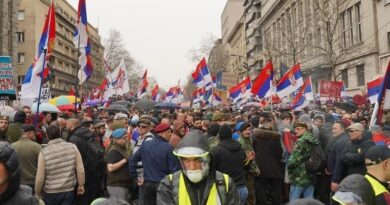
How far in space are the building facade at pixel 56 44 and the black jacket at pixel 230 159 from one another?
45.7 m

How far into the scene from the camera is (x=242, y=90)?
885 inches

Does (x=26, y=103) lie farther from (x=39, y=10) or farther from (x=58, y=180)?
(x=39, y=10)

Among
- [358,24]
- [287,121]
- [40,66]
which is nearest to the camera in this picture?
[40,66]

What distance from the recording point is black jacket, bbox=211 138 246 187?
645 cm

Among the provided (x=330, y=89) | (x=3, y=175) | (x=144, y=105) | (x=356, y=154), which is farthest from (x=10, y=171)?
(x=144, y=105)

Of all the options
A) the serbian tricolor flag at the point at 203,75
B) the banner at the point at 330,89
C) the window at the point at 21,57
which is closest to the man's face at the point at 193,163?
the banner at the point at 330,89

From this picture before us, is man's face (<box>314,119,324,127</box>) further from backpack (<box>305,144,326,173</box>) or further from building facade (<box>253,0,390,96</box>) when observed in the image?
building facade (<box>253,0,390,96</box>)

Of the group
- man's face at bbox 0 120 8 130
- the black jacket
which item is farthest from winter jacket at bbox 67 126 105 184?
the black jacket

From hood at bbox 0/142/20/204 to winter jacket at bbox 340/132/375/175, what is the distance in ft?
15.3

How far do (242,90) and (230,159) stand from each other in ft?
53.1

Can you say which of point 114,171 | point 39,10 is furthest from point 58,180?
point 39,10

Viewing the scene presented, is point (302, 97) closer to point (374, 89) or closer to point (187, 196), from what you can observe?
point (374, 89)

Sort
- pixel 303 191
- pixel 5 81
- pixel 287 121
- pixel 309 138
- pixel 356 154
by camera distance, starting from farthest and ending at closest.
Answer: pixel 5 81
pixel 287 121
pixel 303 191
pixel 309 138
pixel 356 154

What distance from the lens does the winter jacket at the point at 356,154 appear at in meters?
6.14
